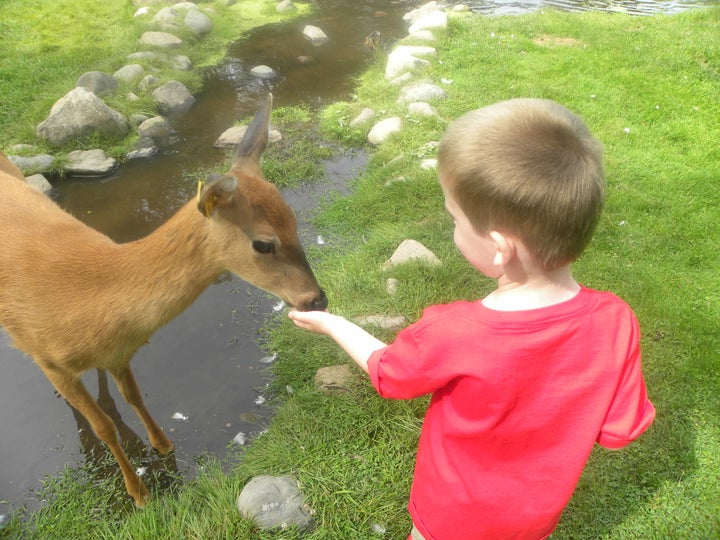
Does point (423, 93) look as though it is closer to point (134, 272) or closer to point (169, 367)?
point (169, 367)

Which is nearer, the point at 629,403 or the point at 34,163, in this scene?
the point at 629,403

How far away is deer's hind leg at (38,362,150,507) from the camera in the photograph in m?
2.90

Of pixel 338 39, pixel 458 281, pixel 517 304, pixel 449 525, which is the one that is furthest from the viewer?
pixel 338 39

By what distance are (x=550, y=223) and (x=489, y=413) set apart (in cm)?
59

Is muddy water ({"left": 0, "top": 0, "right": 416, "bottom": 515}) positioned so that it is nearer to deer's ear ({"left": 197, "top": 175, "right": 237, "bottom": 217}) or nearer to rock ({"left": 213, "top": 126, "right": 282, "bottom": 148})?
rock ({"left": 213, "top": 126, "right": 282, "bottom": 148})

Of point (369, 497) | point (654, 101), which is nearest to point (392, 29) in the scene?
point (654, 101)

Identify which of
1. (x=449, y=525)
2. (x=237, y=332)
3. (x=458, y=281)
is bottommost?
(x=237, y=332)

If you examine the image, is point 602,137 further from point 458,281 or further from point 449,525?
point 449,525

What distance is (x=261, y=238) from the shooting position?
2553 millimetres

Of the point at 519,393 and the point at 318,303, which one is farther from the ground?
the point at 519,393

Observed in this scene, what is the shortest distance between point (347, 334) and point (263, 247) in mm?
849

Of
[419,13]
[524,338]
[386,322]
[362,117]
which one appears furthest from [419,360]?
[419,13]

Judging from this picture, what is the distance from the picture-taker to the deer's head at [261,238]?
2.50 metres

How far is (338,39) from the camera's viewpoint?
995 centimetres
